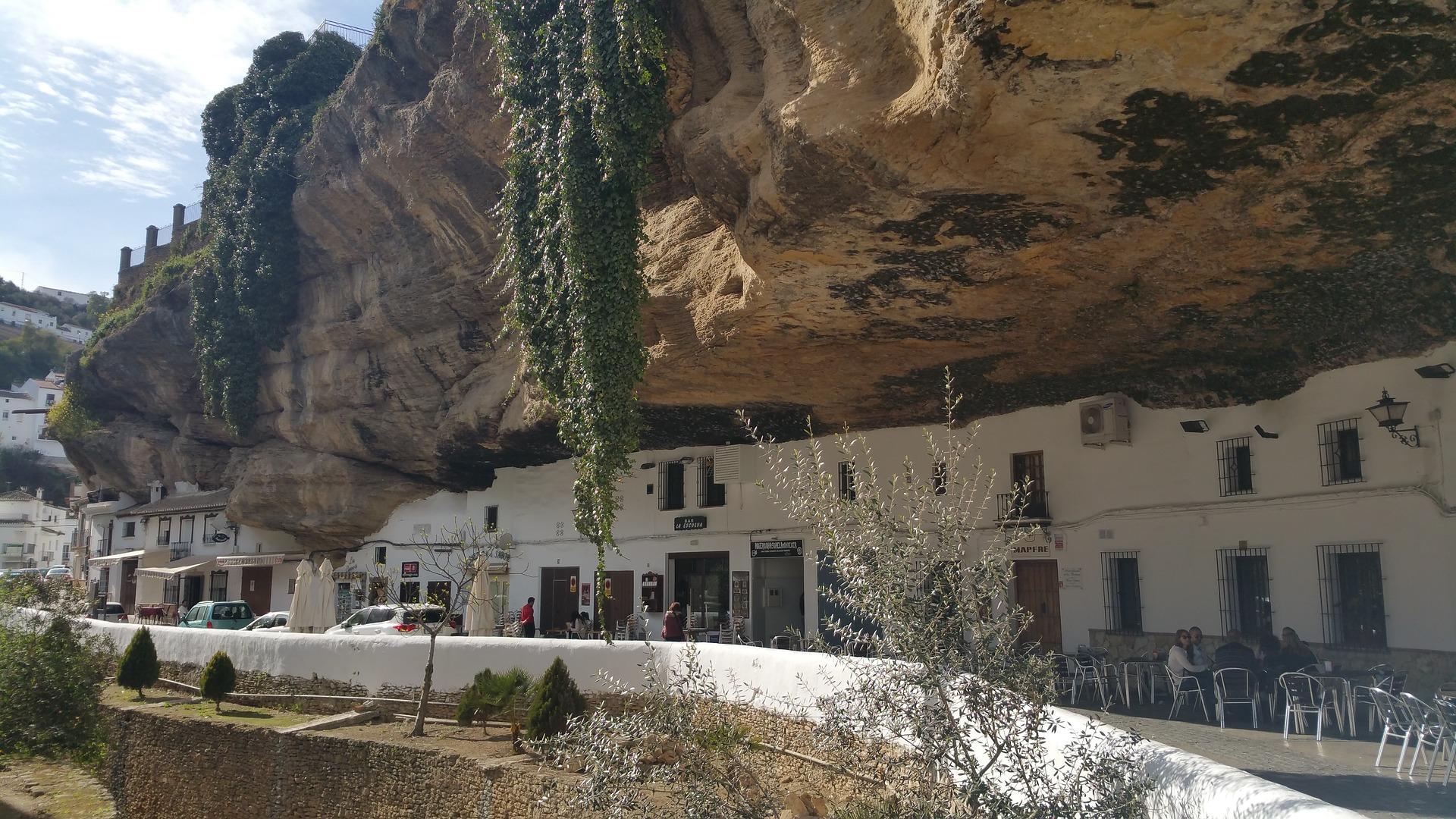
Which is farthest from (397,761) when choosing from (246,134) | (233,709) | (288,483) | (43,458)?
(43,458)

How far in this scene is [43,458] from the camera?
80812 millimetres

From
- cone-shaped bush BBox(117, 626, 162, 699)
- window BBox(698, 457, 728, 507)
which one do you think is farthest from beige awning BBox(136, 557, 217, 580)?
window BBox(698, 457, 728, 507)

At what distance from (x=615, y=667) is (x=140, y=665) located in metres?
11.6

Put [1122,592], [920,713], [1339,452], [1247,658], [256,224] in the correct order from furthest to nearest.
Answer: [256,224] < [1122,592] < [1339,452] < [1247,658] < [920,713]

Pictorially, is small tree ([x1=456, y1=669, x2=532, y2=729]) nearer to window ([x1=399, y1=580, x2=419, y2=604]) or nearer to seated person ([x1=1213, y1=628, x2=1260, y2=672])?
seated person ([x1=1213, y1=628, x2=1260, y2=672])

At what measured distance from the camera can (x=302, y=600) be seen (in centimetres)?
2050

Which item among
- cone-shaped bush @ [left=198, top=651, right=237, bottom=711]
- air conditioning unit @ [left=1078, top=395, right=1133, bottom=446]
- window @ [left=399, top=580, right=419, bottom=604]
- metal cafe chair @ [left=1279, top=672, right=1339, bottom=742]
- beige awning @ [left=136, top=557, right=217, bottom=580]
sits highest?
air conditioning unit @ [left=1078, top=395, right=1133, bottom=446]

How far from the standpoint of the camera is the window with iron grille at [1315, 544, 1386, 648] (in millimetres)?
10406

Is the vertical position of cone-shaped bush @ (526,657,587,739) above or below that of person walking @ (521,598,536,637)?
below

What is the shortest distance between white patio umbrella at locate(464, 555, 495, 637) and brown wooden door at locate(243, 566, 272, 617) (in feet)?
48.0

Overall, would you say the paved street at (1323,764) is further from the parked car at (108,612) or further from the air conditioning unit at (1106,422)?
the parked car at (108,612)

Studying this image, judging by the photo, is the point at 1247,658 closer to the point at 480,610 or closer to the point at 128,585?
the point at 480,610

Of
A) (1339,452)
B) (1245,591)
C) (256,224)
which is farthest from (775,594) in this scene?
(256,224)

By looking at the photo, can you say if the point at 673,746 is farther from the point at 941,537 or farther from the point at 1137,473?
the point at 1137,473
